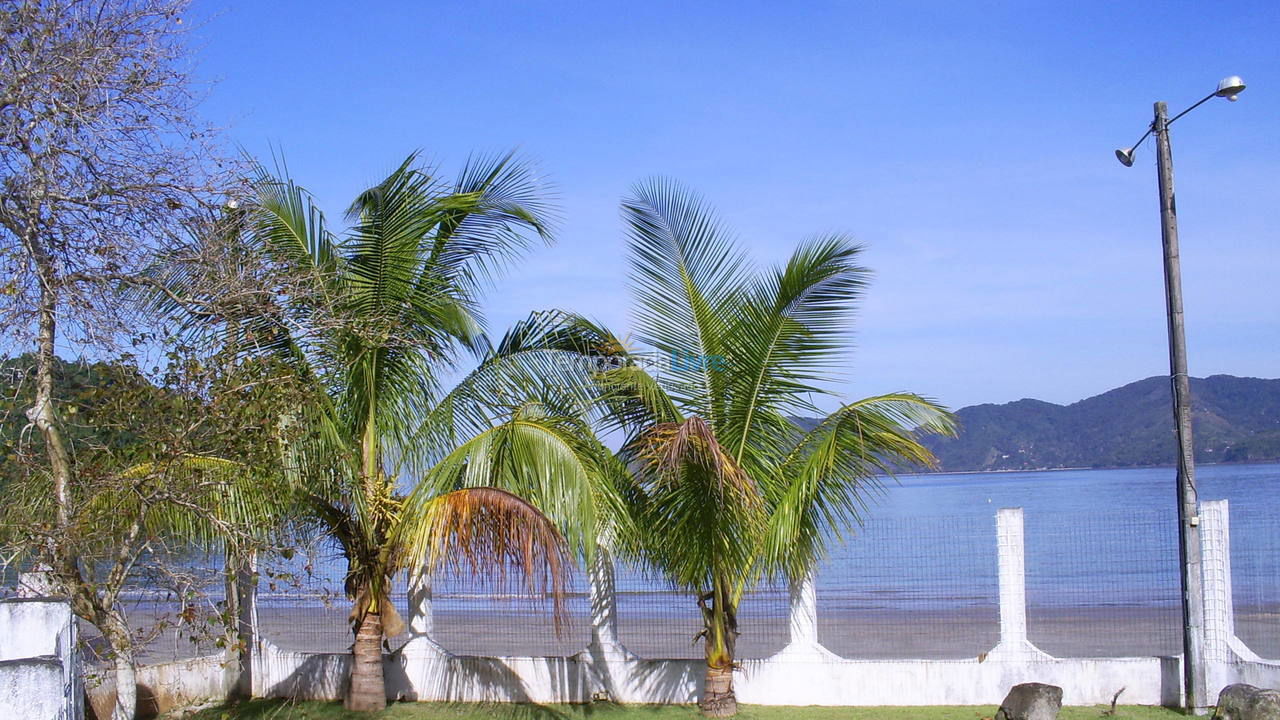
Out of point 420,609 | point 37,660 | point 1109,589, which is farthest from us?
point 1109,589

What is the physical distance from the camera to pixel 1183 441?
33.8ft

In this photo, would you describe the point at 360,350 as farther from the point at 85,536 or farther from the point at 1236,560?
the point at 1236,560

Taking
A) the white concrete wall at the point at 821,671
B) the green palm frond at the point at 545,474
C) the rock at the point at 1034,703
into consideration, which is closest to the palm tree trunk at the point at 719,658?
the white concrete wall at the point at 821,671

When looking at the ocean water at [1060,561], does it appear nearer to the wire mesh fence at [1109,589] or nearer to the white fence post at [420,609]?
the wire mesh fence at [1109,589]

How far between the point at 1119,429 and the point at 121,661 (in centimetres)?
14886

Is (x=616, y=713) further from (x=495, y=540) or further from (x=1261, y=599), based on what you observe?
(x=1261, y=599)

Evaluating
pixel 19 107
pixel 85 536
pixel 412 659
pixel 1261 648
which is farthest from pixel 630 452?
pixel 1261 648

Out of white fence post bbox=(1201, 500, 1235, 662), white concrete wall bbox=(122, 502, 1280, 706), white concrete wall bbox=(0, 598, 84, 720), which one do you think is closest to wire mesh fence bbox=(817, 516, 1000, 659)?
white concrete wall bbox=(122, 502, 1280, 706)

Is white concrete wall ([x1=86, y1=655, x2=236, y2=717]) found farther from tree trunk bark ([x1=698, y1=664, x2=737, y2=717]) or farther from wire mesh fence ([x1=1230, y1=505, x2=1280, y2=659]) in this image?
wire mesh fence ([x1=1230, y1=505, x2=1280, y2=659])

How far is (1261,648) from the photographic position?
1287 centimetres

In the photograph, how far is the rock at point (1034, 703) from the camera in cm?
930

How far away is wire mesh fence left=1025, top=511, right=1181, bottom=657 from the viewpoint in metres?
11.8

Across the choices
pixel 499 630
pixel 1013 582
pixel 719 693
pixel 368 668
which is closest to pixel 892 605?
pixel 1013 582

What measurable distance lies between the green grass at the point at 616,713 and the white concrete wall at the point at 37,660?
536 centimetres
